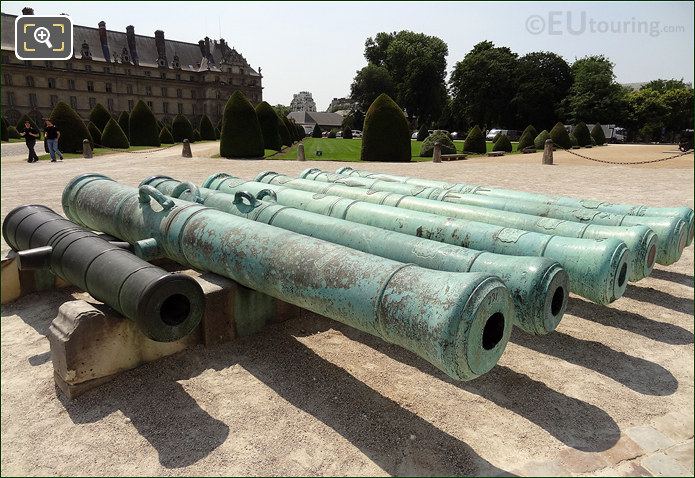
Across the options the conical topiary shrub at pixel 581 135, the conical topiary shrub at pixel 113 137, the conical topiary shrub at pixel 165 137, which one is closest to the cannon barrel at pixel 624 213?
the conical topiary shrub at pixel 113 137

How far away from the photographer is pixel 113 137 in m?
31.8

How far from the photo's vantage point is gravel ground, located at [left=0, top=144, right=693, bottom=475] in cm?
320

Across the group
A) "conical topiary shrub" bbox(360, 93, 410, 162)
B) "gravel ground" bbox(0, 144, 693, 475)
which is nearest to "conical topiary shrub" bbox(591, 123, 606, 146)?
"conical topiary shrub" bbox(360, 93, 410, 162)

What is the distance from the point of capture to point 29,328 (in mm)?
5043

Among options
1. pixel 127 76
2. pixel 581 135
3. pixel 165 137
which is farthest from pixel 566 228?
pixel 127 76

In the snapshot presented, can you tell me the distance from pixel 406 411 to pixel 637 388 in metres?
2.04

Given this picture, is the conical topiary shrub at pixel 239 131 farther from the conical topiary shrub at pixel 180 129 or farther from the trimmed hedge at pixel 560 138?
the conical topiary shrub at pixel 180 129

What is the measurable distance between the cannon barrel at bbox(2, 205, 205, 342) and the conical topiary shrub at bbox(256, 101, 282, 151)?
27.4 m

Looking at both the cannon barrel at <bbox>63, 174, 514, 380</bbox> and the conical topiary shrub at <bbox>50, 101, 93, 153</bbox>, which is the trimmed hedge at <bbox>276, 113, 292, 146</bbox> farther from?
the cannon barrel at <bbox>63, 174, 514, 380</bbox>

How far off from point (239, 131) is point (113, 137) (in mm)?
11492

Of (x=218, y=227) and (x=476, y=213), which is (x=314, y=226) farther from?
(x=476, y=213)

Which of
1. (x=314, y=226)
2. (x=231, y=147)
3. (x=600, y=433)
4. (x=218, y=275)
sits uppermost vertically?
(x=231, y=147)

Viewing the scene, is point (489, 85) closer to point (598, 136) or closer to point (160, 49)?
point (598, 136)

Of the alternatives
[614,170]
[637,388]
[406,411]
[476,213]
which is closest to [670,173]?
[614,170]
